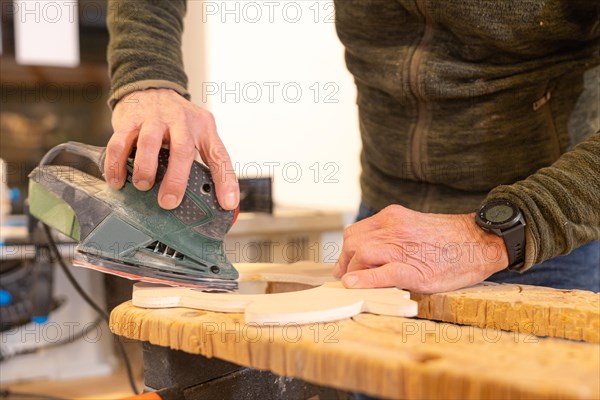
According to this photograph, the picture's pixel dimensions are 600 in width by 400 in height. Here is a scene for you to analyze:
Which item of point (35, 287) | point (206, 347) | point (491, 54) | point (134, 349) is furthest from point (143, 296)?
point (134, 349)

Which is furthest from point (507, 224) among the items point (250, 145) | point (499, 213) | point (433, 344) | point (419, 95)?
point (250, 145)

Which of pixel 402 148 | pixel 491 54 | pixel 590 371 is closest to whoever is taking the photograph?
pixel 590 371

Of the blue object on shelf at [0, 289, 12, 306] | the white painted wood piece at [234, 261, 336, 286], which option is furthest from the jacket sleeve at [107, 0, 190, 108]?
the blue object on shelf at [0, 289, 12, 306]

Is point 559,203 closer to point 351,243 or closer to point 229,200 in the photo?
point 351,243

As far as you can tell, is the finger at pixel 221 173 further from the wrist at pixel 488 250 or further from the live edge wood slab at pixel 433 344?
the wrist at pixel 488 250

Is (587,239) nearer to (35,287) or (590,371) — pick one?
(590,371)

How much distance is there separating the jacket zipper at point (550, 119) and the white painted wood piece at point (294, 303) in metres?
0.51

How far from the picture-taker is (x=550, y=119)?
1.24 m

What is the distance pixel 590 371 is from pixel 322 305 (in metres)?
0.33

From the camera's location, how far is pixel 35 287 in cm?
245

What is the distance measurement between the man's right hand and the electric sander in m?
0.02

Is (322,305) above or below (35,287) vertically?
above

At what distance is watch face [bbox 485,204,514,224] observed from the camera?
92cm

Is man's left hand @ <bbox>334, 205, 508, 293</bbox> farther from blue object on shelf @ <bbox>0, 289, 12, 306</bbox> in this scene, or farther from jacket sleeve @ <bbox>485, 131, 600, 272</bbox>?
blue object on shelf @ <bbox>0, 289, 12, 306</bbox>
